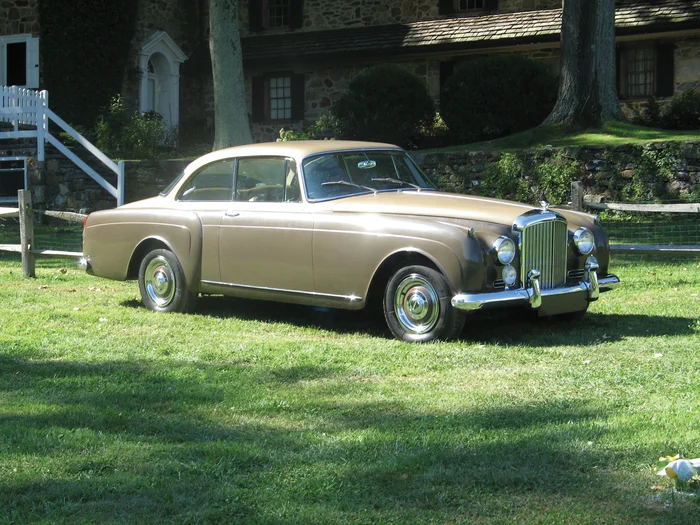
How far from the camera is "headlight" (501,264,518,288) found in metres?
7.76

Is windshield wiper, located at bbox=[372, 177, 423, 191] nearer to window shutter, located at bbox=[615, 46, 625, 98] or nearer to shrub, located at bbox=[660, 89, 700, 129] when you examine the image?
shrub, located at bbox=[660, 89, 700, 129]

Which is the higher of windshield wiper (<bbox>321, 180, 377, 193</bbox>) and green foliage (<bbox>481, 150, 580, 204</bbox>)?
green foliage (<bbox>481, 150, 580, 204</bbox>)

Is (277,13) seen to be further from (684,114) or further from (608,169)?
(608,169)

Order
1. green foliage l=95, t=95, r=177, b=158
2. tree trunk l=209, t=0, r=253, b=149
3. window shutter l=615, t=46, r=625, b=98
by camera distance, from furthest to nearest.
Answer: window shutter l=615, t=46, r=625, b=98 → green foliage l=95, t=95, r=177, b=158 → tree trunk l=209, t=0, r=253, b=149

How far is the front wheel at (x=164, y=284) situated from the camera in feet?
31.1

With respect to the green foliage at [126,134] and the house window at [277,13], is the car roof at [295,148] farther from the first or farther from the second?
the house window at [277,13]

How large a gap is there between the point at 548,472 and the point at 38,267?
10436 mm

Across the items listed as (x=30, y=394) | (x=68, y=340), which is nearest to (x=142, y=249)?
(x=68, y=340)

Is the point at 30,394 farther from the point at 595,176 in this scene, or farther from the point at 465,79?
the point at 465,79

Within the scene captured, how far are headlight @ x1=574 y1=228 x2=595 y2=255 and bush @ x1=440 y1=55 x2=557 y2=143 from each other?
47.1ft

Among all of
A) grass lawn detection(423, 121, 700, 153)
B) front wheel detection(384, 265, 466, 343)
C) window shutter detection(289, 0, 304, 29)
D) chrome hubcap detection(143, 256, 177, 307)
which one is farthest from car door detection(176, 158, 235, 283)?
window shutter detection(289, 0, 304, 29)

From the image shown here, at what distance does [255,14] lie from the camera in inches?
1204

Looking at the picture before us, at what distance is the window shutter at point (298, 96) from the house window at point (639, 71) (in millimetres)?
8995

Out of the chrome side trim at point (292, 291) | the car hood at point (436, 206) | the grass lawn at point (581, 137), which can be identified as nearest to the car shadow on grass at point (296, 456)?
the chrome side trim at point (292, 291)
